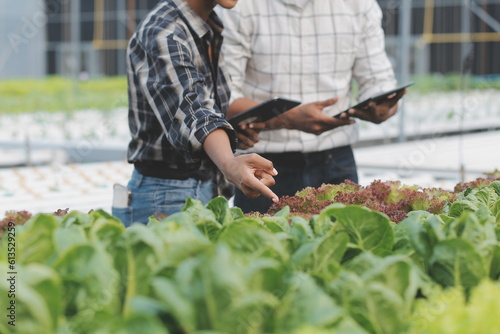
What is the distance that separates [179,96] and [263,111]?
51 cm

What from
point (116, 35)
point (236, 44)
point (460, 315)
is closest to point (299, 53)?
point (236, 44)

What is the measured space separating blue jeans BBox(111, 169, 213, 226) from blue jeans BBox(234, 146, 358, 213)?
1.93ft

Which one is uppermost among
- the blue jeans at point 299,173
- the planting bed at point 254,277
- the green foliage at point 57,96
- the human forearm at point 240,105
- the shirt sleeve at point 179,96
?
the shirt sleeve at point 179,96

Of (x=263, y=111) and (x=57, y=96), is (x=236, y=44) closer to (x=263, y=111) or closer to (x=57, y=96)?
(x=263, y=111)

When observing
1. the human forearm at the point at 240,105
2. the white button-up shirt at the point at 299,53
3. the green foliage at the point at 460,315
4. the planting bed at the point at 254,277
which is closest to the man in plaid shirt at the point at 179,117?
the human forearm at the point at 240,105

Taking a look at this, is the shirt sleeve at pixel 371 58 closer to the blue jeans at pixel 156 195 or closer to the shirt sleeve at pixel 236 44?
the shirt sleeve at pixel 236 44

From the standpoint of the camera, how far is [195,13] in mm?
3219

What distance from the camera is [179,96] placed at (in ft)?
9.66

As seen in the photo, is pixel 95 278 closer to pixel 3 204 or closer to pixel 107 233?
pixel 107 233

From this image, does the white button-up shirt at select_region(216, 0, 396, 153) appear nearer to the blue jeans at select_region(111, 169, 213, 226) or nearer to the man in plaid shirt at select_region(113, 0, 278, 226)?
the man in plaid shirt at select_region(113, 0, 278, 226)

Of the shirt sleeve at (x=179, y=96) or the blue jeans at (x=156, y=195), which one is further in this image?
the blue jeans at (x=156, y=195)

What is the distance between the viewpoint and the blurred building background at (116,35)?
2267 cm

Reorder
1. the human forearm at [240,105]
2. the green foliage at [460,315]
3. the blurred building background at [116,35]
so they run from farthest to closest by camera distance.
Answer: the blurred building background at [116,35]
the human forearm at [240,105]
the green foliage at [460,315]

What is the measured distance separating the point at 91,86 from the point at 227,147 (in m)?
17.1
